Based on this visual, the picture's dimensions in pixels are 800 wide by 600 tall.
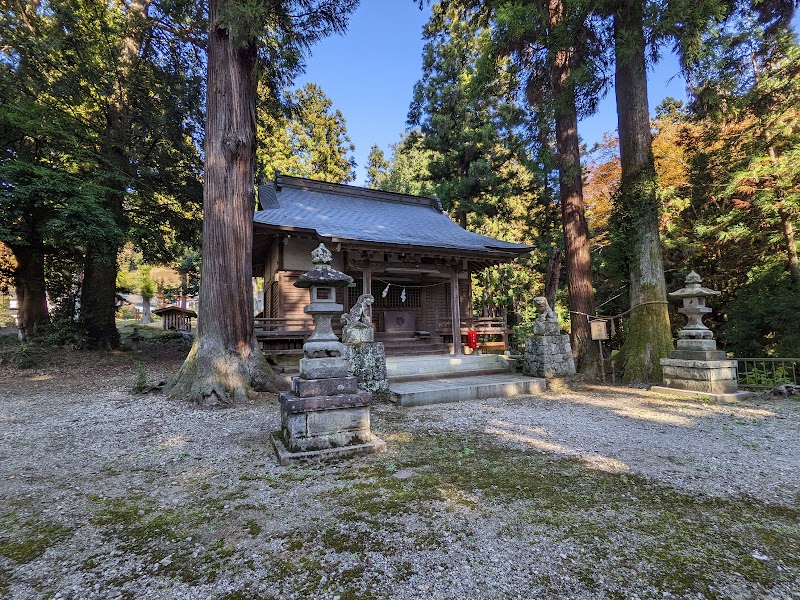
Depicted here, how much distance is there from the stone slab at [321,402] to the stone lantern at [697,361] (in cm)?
597

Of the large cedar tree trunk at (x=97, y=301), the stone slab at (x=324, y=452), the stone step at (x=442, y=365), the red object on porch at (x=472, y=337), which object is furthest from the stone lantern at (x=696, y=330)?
the large cedar tree trunk at (x=97, y=301)

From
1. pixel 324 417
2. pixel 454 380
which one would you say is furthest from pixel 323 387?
pixel 454 380

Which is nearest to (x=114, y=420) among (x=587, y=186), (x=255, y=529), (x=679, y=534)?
(x=255, y=529)

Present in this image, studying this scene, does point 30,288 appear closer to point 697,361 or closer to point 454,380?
point 454,380

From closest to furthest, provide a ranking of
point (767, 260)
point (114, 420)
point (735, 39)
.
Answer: point (114, 420), point (735, 39), point (767, 260)

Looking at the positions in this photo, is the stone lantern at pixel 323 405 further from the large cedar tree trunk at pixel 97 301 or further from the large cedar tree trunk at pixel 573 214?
the large cedar tree trunk at pixel 97 301

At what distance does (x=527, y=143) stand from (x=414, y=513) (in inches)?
392

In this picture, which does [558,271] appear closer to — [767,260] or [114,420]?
[767,260]

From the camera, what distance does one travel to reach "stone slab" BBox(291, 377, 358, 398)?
149 inches

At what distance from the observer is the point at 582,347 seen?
8.57 meters

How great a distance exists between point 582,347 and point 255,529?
8.14 metres

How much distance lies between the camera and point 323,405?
3.73 m

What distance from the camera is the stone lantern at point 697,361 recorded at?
625 centimetres

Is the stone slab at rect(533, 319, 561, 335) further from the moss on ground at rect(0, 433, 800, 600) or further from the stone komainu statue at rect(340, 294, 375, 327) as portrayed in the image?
the moss on ground at rect(0, 433, 800, 600)
